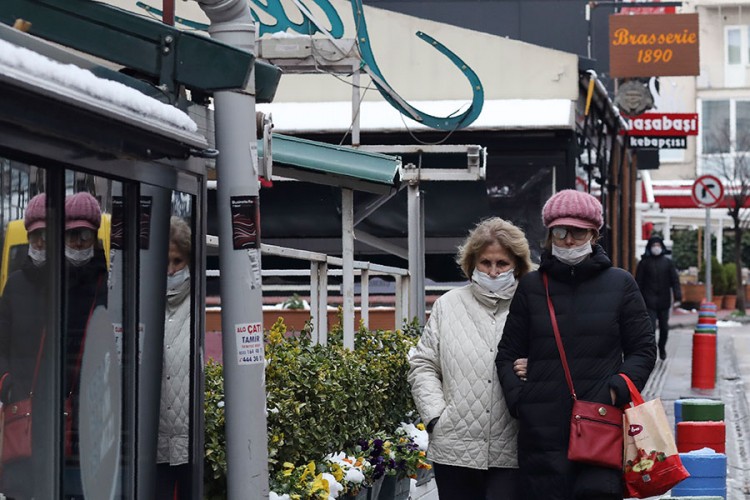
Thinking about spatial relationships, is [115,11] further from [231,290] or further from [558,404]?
[558,404]

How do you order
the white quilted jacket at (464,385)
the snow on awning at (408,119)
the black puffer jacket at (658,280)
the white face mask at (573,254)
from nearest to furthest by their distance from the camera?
the white face mask at (573,254) < the white quilted jacket at (464,385) < the snow on awning at (408,119) < the black puffer jacket at (658,280)

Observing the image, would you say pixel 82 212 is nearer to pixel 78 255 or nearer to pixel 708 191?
pixel 78 255

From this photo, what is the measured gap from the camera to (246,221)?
5.16 meters

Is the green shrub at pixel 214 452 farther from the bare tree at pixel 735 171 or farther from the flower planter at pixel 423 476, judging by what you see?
the bare tree at pixel 735 171

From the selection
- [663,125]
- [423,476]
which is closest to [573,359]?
[423,476]

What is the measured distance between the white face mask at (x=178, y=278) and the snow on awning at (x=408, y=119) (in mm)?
11511

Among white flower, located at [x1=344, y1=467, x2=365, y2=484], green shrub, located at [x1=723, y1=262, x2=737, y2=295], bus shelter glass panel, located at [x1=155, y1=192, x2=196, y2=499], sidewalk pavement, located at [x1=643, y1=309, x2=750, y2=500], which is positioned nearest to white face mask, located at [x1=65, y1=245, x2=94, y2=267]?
bus shelter glass panel, located at [x1=155, y1=192, x2=196, y2=499]

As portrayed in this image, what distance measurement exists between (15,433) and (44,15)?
144cm

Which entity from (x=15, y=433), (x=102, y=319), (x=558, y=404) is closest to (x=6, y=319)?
(x=15, y=433)

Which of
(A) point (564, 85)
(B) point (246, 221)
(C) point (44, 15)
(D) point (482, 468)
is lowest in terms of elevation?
(D) point (482, 468)

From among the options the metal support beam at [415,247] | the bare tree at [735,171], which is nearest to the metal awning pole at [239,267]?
the metal support beam at [415,247]

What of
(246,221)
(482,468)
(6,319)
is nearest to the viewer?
(6,319)

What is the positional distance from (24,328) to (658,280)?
17.2m

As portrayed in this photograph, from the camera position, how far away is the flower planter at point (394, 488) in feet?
26.1
